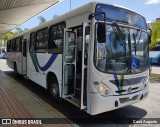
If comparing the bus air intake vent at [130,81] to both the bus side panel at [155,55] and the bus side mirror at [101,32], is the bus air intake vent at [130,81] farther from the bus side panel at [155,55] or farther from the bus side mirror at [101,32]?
the bus side panel at [155,55]

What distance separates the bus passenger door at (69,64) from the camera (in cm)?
621

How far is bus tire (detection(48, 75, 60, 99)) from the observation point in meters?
7.43

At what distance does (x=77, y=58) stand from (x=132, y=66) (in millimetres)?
1661

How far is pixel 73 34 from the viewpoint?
630 cm

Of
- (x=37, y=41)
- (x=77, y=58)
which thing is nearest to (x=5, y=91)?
(x=37, y=41)

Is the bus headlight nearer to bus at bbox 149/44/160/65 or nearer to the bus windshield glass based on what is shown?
the bus windshield glass

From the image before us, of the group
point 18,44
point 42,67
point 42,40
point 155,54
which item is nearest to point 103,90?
point 42,67

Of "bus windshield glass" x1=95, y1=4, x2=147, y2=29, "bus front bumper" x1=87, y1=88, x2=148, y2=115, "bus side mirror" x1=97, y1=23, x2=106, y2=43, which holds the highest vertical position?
"bus windshield glass" x1=95, y1=4, x2=147, y2=29

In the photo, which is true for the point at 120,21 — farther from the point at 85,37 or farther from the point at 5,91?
the point at 5,91

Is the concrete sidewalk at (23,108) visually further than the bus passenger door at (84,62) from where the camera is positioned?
Yes

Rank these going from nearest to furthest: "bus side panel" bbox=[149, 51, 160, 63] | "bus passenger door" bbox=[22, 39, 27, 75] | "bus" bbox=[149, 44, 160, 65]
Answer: "bus passenger door" bbox=[22, 39, 27, 75] → "bus" bbox=[149, 44, 160, 65] → "bus side panel" bbox=[149, 51, 160, 63]

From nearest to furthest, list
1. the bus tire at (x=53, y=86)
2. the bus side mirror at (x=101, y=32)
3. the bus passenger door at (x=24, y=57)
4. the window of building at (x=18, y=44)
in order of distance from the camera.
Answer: the bus side mirror at (x=101, y=32)
the bus tire at (x=53, y=86)
the bus passenger door at (x=24, y=57)
the window of building at (x=18, y=44)

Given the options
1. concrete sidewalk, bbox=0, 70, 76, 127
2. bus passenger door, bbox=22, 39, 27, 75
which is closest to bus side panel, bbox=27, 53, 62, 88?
bus passenger door, bbox=22, 39, 27, 75

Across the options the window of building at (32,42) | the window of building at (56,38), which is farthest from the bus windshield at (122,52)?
the window of building at (32,42)
